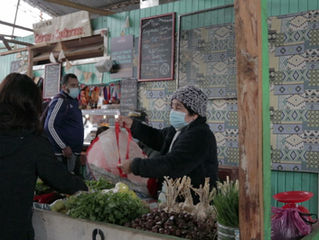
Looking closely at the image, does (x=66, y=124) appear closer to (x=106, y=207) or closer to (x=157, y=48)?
(x=157, y=48)

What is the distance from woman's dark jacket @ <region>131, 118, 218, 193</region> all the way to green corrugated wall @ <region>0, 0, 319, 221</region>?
1849 mm

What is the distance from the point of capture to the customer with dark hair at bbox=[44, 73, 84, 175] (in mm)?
4320

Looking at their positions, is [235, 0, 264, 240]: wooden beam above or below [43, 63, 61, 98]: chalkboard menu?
below

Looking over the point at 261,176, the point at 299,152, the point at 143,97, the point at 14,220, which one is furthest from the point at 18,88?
the point at 143,97

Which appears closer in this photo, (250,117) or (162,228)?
(250,117)

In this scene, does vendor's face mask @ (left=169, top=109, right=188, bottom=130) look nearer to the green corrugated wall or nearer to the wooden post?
the green corrugated wall

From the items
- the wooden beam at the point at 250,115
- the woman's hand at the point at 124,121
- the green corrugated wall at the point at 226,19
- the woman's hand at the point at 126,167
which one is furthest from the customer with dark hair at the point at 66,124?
the wooden beam at the point at 250,115

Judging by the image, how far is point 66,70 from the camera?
6570mm

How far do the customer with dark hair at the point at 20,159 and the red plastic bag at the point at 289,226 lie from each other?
108 cm

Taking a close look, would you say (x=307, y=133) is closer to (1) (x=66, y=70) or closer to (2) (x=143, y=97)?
(2) (x=143, y=97)

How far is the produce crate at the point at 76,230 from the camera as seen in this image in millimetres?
1446

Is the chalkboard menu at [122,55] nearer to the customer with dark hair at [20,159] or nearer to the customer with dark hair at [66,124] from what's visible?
the customer with dark hair at [66,124]

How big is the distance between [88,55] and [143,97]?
1.77m

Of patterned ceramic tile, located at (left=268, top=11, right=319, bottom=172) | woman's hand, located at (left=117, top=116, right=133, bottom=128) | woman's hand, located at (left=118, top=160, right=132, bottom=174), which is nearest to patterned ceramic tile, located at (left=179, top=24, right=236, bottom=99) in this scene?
patterned ceramic tile, located at (left=268, top=11, right=319, bottom=172)
